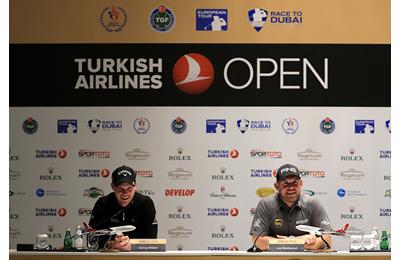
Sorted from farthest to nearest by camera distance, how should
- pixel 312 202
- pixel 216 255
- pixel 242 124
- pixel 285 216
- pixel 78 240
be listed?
pixel 242 124 < pixel 312 202 < pixel 285 216 < pixel 78 240 < pixel 216 255

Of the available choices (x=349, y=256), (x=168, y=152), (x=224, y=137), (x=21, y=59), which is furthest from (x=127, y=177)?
(x=349, y=256)

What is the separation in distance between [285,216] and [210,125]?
114cm

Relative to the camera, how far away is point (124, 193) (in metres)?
7.42

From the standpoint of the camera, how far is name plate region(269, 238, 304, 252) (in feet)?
23.1

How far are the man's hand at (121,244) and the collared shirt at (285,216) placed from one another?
1.21 metres

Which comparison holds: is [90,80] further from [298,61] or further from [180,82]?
[298,61]

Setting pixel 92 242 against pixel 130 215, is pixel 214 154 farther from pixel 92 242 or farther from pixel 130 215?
pixel 92 242

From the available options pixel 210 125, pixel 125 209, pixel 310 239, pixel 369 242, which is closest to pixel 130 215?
pixel 125 209

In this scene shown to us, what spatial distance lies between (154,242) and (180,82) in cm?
158

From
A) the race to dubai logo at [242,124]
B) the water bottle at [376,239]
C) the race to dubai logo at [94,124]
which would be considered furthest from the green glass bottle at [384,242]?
the race to dubai logo at [94,124]

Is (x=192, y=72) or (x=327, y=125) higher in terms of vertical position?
(x=192, y=72)

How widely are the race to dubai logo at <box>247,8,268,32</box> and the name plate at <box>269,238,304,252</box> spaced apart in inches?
81.2

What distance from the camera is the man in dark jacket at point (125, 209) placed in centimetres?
735

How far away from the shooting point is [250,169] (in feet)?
24.6
